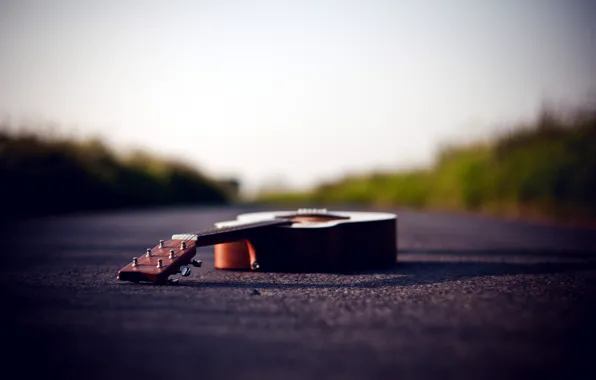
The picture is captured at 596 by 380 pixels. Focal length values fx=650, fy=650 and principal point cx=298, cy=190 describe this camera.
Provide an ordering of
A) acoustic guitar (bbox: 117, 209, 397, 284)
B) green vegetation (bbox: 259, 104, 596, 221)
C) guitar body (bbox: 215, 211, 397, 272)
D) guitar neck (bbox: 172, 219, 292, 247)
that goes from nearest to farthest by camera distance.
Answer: guitar neck (bbox: 172, 219, 292, 247) < acoustic guitar (bbox: 117, 209, 397, 284) < guitar body (bbox: 215, 211, 397, 272) < green vegetation (bbox: 259, 104, 596, 221)

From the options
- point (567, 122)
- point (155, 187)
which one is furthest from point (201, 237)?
point (155, 187)

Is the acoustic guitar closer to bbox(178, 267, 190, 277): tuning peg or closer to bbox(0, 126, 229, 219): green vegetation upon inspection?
bbox(178, 267, 190, 277): tuning peg

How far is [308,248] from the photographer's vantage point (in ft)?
15.1

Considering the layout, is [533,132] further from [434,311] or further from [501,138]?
[434,311]

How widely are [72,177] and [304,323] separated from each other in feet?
41.4

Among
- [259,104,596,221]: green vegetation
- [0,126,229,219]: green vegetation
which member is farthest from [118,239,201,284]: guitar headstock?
[0,126,229,219]: green vegetation

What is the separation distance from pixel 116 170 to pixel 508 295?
14571 millimetres

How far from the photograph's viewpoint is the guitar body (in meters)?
4.61

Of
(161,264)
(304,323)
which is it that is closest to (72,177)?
(161,264)

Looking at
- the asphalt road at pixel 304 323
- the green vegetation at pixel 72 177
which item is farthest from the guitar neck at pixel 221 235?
the green vegetation at pixel 72 177

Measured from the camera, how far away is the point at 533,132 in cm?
1306

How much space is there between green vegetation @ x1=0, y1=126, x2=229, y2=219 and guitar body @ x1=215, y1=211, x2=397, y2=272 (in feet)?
27.9

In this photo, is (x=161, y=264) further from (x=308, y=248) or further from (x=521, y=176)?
(x=521, y=176)

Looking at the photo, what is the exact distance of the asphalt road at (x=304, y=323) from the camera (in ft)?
6.60
